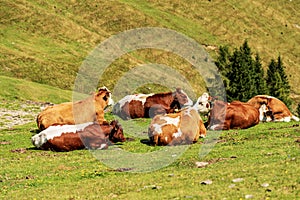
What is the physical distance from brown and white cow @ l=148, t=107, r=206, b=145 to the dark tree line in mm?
62289

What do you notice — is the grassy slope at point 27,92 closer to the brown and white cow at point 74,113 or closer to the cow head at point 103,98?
the brown and white cow at point 74,113

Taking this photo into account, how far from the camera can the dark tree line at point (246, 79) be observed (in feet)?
277

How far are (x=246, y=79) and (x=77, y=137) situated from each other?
222 feet

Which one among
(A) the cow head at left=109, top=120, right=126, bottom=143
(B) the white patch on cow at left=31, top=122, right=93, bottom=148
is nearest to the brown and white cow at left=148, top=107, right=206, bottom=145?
(A) the cow head at left=109, top=120, right=126, bottom=143

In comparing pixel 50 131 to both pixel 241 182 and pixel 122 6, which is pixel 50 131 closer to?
pixel 241 182

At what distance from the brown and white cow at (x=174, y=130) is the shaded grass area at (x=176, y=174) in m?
0.65

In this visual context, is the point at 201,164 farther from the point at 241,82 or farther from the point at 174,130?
the point at 241,82

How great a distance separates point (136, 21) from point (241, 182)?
378ft

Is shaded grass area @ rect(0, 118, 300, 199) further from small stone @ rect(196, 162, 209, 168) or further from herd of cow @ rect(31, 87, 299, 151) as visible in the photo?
herd of cow @ rect(31, 87, 299, 151)

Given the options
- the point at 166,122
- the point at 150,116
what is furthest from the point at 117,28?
the point at 166,122

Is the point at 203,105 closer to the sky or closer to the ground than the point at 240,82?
closer to the ground

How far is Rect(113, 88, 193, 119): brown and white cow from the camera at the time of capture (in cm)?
3095

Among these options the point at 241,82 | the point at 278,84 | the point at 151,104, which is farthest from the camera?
the point at 278,84

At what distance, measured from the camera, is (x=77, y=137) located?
2170 cm
